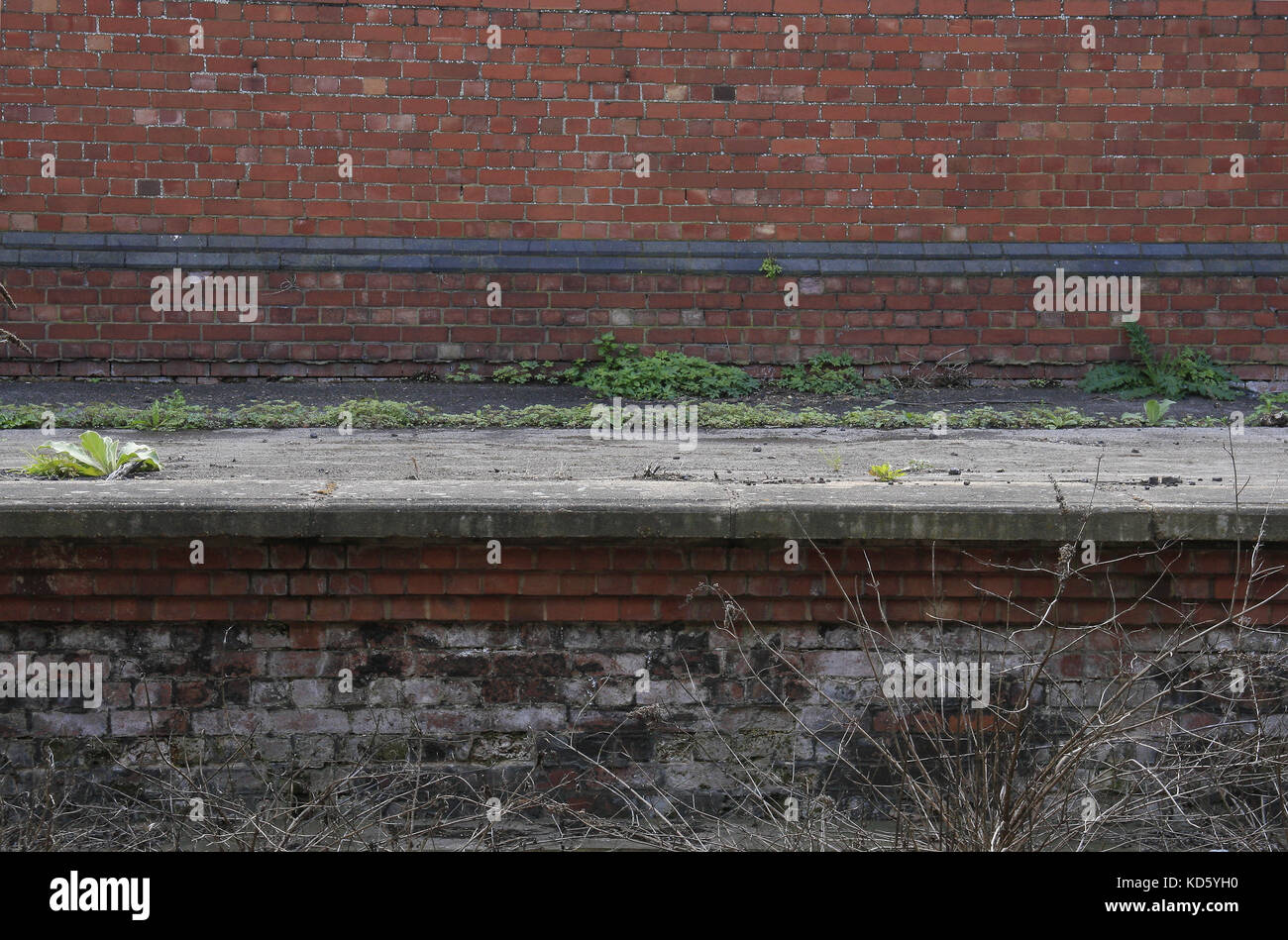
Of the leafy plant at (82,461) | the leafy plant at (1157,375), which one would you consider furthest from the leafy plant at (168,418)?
the leafy plant at (1157,375)

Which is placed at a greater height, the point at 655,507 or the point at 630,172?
the point at 630,172

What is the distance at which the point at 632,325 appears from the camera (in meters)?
7.52

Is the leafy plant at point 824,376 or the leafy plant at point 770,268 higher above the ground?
the leafy plant at point 770,268

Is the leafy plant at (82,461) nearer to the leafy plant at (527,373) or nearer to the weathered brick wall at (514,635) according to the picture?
the weathered brick wall at (514,635)

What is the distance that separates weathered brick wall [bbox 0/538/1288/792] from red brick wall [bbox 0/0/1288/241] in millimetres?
4767

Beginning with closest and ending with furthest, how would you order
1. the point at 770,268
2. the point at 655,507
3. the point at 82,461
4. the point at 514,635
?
the point at 655,507, the point at 514,635, the point at 82,461, the point at 770,268

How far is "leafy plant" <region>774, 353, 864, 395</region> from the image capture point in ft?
24.3

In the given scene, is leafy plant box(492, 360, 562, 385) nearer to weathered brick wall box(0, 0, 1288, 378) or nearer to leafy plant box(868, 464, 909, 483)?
weathered brick wall box(0, 0, 1288, 378)

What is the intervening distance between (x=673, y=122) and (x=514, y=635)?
17.1 feet

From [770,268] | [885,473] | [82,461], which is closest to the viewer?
[82,461]

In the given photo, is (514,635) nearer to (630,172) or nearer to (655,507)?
(655,507)

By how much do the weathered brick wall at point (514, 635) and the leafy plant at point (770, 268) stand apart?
4628 mm

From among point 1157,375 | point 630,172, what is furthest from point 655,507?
point 1157,375

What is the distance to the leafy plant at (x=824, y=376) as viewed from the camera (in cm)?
740
